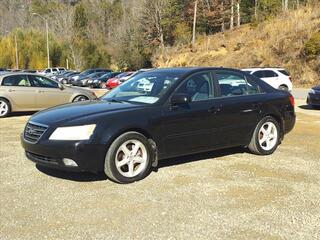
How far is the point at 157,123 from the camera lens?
6508 mm

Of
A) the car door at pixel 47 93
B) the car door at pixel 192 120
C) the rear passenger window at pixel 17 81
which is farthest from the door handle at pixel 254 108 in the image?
the rear passenger window at pixel 17 81

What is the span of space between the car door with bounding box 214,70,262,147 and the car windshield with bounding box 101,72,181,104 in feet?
2.57

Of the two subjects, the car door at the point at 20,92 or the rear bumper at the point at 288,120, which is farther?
the car door at the point at 20,92

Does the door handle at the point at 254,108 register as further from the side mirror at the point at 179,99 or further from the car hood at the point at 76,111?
the car hood at the point at 76,111

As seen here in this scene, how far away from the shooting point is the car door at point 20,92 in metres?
14.5

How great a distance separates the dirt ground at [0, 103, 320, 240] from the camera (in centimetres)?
464

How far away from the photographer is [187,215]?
16.6ft

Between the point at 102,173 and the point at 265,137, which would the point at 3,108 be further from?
the point at 265,137

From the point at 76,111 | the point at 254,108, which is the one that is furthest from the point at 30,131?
the point at 254,108

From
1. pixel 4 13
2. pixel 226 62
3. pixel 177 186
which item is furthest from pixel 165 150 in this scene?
pixel 4 13

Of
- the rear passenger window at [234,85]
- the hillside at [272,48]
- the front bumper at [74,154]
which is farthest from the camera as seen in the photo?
the hillside at [272,48]

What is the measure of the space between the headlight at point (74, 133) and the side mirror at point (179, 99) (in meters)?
1.21

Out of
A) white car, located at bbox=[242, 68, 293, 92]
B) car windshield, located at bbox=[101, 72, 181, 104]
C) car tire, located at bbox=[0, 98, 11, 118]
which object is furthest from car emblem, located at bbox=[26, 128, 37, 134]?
white car, located at bbox=[242, 68, 293, 92]

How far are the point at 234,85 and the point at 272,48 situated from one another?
33183 millimetres
